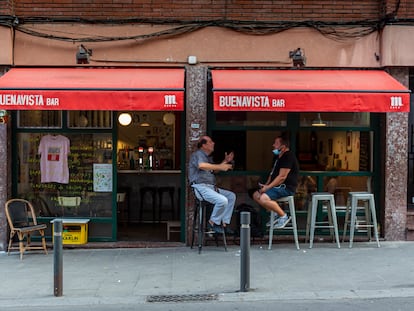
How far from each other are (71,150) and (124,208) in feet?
8.38

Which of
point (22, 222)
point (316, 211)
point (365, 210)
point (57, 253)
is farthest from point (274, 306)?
point (22, 222)

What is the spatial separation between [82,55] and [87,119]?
124 centimetres

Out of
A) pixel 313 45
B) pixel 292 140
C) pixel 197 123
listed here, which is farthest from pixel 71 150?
pixel 313 45

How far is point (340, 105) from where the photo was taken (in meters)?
8.39

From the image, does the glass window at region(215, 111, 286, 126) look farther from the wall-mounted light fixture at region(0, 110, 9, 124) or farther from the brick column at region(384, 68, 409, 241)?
the wall-mounted light fixture at region(0, 110, 9, 124)

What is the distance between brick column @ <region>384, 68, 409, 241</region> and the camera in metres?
9.45

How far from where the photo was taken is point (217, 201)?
346 inches

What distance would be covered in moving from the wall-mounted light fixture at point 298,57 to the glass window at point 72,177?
3453mm

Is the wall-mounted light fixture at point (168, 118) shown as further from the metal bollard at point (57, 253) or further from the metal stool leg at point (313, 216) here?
the metal bollard at point (57, 253)

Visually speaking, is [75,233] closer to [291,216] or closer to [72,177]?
[72,177]

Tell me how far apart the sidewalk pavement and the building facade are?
0.91 metres

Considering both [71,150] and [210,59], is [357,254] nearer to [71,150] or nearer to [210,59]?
[210,59]

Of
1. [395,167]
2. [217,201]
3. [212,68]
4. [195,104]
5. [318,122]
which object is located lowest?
[217,201]

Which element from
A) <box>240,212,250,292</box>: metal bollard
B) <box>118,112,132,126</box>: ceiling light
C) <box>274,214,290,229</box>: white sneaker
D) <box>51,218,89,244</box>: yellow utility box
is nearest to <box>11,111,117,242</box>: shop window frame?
<box>51,218,89,244</box>: yellow utility box
